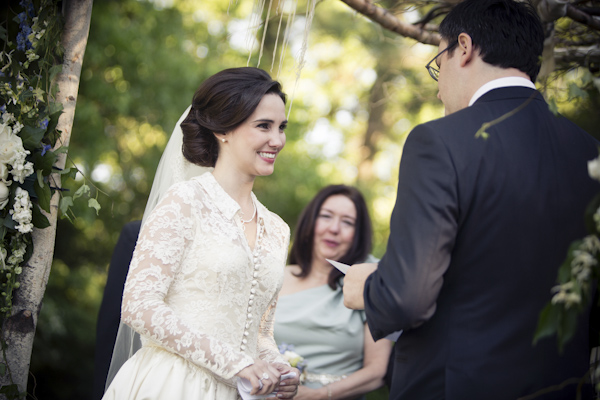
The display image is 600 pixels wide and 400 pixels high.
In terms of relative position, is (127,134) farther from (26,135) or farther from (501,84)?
(501,84)

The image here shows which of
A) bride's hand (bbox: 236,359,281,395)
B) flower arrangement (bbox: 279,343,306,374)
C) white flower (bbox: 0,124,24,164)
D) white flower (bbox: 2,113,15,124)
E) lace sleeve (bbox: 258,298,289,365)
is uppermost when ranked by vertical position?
white flower (bbox: 2,113,15,124)

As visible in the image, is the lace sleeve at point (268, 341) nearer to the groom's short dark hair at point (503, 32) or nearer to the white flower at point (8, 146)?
the white flower at point (8, 146)

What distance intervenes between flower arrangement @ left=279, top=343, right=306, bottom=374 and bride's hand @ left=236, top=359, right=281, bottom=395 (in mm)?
1224

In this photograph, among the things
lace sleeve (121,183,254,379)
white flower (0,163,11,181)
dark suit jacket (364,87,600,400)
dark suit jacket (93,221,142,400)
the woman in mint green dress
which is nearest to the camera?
dark suit jacket (364,87,600,400)

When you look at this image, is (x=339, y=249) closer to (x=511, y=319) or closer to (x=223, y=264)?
(x=223, y=264)

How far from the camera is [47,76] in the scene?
7.62 feet

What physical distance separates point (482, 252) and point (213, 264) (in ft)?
3.23

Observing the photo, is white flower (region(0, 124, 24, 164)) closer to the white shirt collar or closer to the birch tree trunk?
the birch tree trunk

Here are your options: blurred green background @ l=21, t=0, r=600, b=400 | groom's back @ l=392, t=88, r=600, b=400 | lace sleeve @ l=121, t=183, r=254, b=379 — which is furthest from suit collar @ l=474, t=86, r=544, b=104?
blurred green background @ l=21, t=0, r=600, b=400

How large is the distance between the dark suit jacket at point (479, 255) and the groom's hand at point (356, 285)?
0.37ft

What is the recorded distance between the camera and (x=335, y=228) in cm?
395

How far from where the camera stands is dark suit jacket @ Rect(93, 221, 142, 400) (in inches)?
127

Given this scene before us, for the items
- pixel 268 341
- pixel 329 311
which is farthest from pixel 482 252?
pixel 329 311

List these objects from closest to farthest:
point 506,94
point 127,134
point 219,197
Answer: point 506,94
point 219,197
point 127,134
